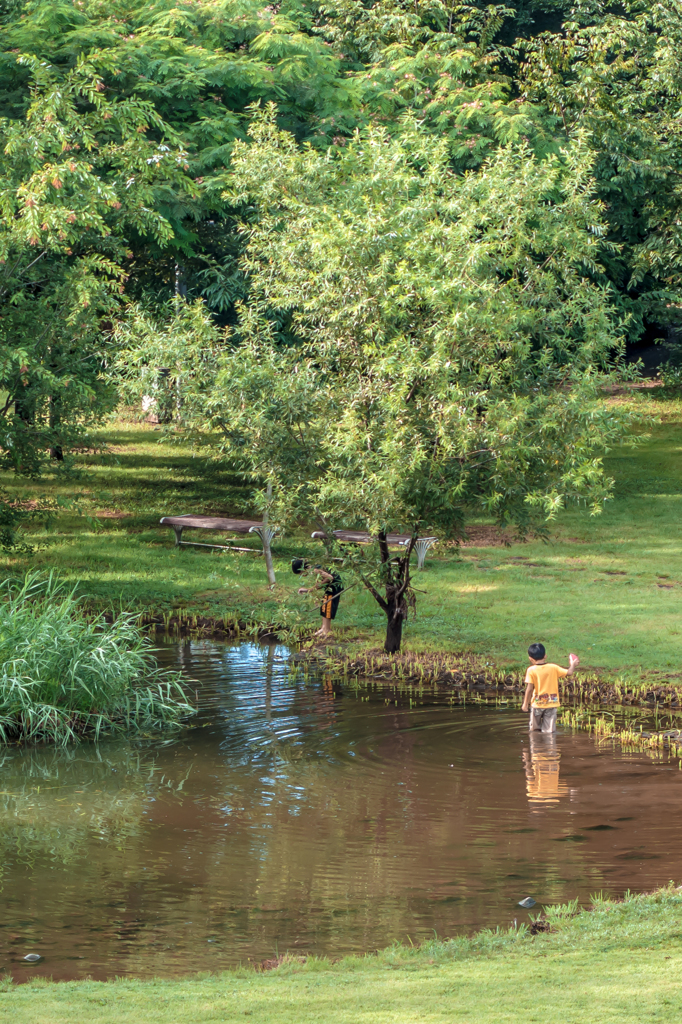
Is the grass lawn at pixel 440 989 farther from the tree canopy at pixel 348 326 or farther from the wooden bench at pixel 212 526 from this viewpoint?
the wooden bench at pixel 212 526

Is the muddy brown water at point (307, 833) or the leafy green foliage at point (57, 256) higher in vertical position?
the leafy green foliage at point (57, 256)

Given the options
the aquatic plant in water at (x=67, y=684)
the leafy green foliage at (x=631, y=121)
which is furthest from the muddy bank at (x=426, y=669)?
the leafy green foliage at (x=631, y=121)

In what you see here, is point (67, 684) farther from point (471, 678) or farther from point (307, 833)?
point (471, 678)

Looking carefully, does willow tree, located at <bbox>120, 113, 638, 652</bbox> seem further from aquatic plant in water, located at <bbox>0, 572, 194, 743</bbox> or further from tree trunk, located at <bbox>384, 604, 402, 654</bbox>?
aquatic plant in water, located at <bbox>0, 572, 194, 743</bbox>

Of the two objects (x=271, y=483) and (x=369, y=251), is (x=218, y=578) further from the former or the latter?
(x=369, y=251)

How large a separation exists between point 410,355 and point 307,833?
5510 millimetres

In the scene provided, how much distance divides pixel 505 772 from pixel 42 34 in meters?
14.9

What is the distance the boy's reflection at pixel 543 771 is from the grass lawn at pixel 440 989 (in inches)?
138

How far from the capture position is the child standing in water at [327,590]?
52.3ft

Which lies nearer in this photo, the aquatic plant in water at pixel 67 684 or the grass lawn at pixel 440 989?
the grass lawn at pixel 440 989

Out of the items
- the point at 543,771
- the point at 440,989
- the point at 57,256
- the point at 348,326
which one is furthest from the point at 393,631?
the point at 440,989

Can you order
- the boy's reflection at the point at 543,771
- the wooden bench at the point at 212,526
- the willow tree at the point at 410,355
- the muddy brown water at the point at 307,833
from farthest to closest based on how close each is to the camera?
1. the wooden bench at the point at 212,526
2. the willow tree at the point at 410,355
3. the boy's reflection at the point at 543,771
4. the muddy brown water at the point at 307,833

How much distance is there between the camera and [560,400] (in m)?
13.9

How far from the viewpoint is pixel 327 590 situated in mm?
16328
